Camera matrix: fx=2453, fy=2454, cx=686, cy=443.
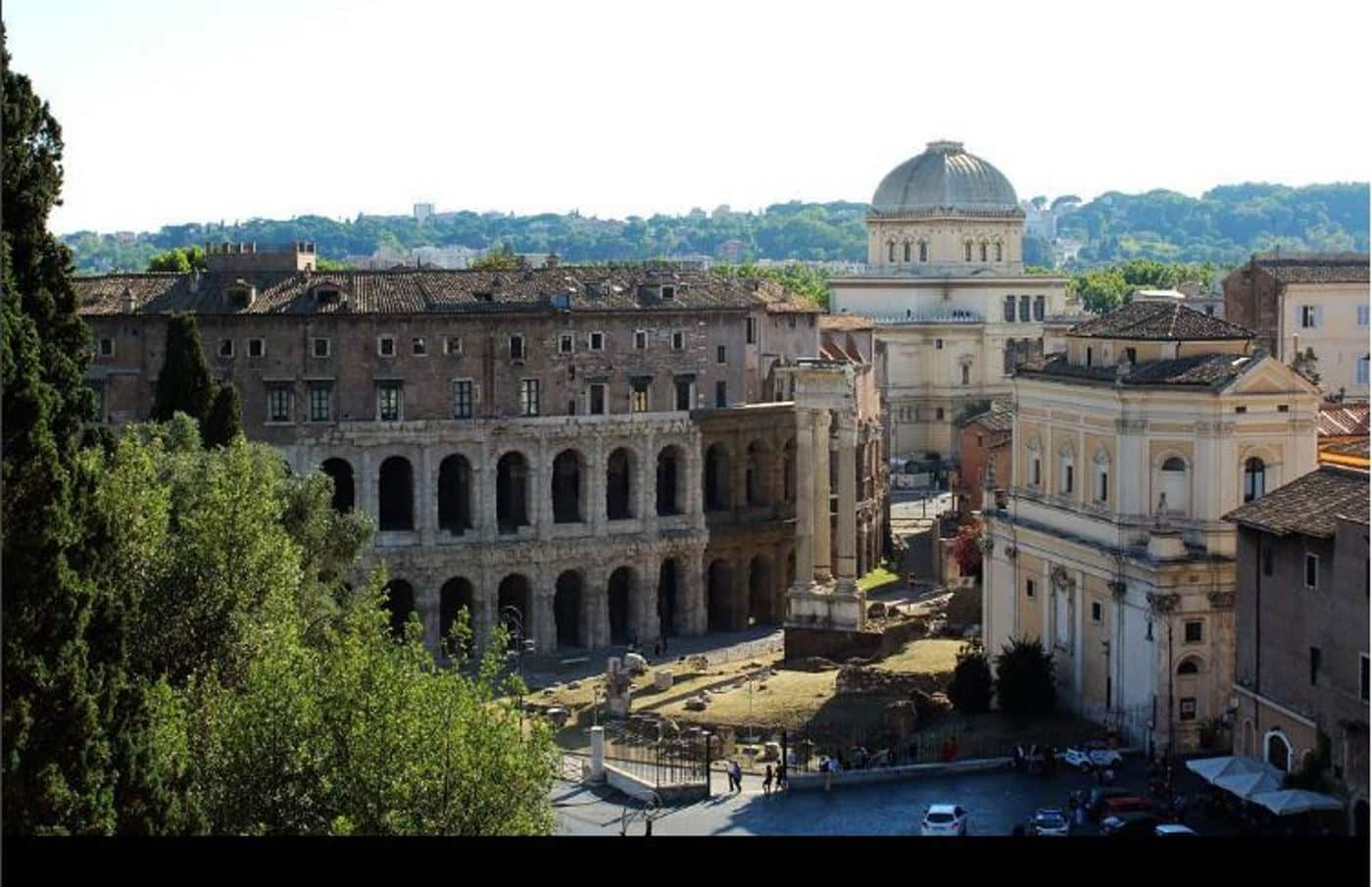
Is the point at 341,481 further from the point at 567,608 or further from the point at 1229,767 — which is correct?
the point at 1229,767

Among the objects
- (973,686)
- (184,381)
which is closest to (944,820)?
(973,686)

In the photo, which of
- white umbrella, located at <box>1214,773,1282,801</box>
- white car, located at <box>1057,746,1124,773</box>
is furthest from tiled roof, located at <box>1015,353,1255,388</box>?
white umbrella, located at <box>1214,773,1282,801</box>

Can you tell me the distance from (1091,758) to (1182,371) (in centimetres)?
791

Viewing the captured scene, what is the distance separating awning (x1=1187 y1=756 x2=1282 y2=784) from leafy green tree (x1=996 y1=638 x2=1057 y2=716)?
305 inches

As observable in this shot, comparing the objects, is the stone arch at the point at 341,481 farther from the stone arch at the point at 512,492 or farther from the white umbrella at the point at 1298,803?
the white umbrella at the point at 1298,803

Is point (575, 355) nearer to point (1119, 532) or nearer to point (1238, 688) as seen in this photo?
point (1119, 532)

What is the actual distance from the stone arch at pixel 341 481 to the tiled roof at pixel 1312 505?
96.9 feet

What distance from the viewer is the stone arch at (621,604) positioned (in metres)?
69.3

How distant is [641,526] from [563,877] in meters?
55.6

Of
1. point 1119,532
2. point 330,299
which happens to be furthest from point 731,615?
point 1119,532

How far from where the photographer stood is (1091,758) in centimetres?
4484

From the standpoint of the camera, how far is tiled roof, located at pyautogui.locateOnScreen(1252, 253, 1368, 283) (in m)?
74.2

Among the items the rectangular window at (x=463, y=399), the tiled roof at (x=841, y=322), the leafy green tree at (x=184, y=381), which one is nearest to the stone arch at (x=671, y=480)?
the rectangular window at (x=463, y=399)

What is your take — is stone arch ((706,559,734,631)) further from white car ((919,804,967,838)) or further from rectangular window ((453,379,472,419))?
white car ((919,804,967,838))
